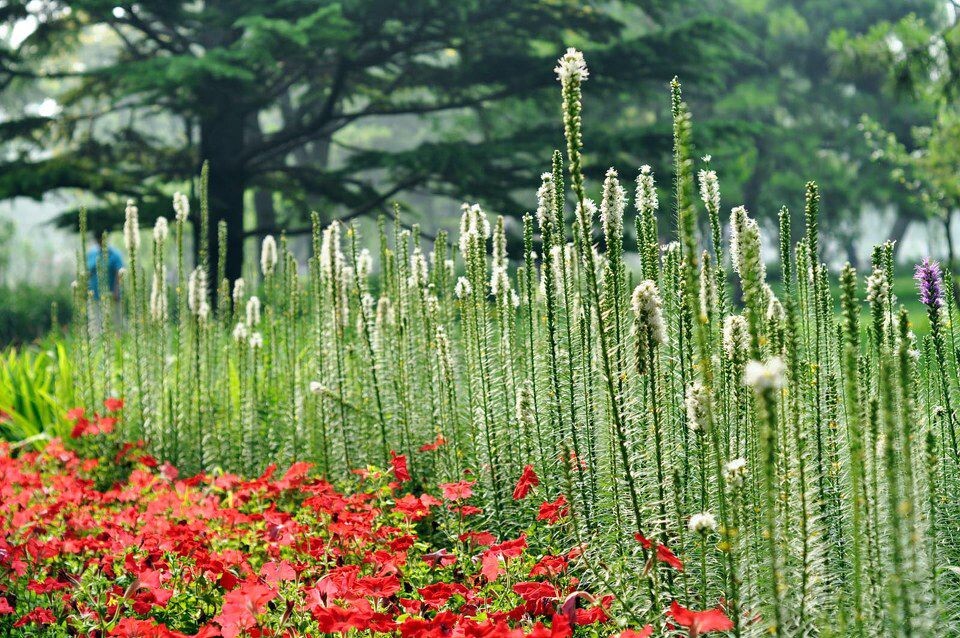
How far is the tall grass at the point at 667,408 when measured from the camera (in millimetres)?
2141

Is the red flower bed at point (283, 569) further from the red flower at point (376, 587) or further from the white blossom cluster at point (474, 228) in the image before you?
the white blossom cluster at point (474, 228)

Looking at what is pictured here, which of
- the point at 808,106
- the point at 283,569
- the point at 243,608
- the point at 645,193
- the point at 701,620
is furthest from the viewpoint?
the point at 808,106

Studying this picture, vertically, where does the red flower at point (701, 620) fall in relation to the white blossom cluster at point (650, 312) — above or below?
below

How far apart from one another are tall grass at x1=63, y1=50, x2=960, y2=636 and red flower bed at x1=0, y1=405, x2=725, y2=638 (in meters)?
0.23

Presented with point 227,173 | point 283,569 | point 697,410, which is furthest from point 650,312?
point 227,173

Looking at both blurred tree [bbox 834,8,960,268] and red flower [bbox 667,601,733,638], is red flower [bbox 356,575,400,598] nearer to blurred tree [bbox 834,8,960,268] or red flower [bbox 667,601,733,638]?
red flower [bbox 667,601,733,638]

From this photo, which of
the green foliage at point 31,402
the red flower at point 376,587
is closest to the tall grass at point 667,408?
the red flower at point 376,587

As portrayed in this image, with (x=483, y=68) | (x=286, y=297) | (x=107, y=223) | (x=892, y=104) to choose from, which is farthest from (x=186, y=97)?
(x=892, y=104)

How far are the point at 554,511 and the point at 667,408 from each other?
66 cm

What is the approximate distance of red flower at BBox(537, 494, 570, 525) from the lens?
2.91 metres

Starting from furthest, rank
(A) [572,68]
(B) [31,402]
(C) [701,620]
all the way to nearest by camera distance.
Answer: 1. (B) [31,402]
2. (A) [572,68]
3. (C) [701,620]

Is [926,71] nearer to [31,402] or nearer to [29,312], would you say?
[31,402]

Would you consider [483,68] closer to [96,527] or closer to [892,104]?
[96,527]

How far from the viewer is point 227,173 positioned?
14242 millimetres
